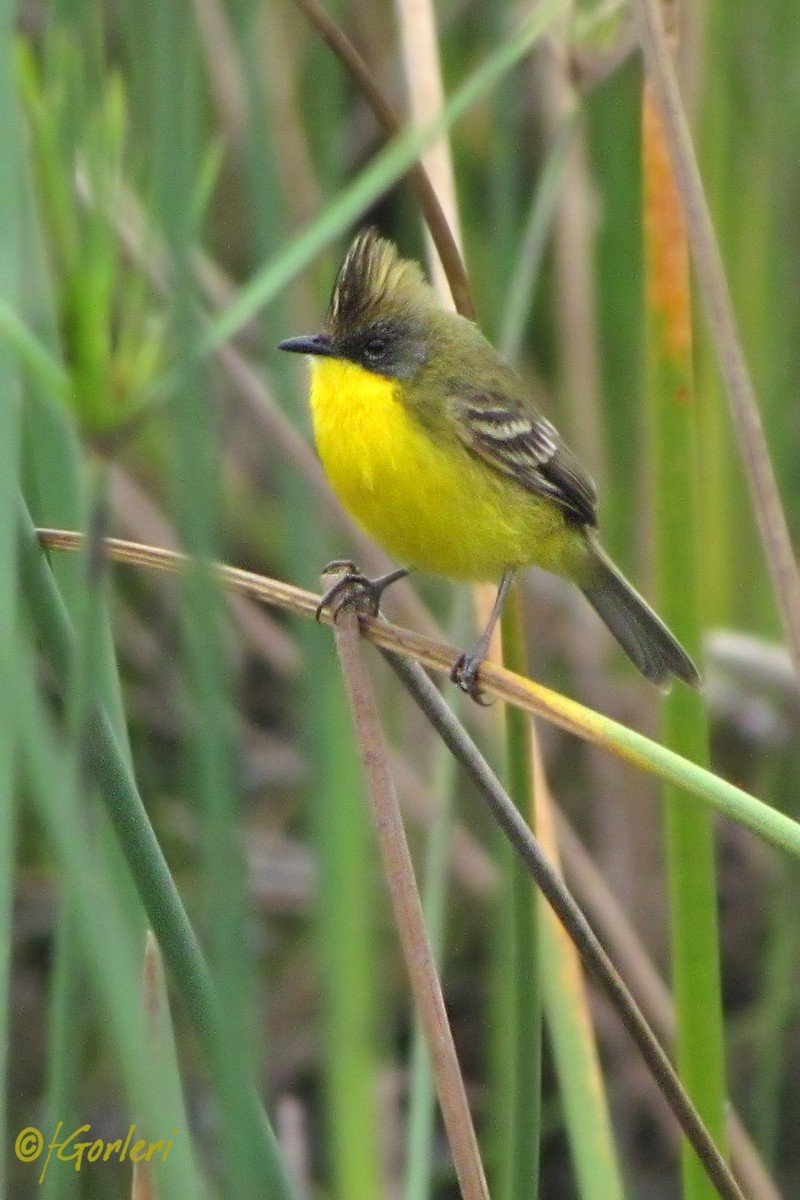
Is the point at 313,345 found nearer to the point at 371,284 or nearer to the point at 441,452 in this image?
the point at 371,284

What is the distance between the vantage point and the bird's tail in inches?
94.8

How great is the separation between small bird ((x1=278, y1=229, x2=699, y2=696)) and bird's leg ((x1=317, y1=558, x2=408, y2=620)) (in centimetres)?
2

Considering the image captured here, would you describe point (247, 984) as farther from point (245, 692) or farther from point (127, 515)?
point (245, 692)

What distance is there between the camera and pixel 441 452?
2398 millimetres

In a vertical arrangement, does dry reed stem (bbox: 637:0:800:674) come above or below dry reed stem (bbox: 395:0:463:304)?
below

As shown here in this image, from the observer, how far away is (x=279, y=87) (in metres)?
3.29

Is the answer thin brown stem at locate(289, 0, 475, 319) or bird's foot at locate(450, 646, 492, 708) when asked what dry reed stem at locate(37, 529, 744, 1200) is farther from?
thin brown stem at locate(289, 0, 475, 319)

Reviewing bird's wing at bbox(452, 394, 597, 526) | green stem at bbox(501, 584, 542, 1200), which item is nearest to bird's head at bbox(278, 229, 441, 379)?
bird's wing at bbox(452, 394, 597, 526)

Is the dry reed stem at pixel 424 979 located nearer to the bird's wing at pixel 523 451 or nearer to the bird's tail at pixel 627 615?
the bird's tail at pixel 627 615

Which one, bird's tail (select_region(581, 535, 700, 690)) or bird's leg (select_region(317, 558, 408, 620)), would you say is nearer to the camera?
bird's leg (select_region(317, 558, 408, 620))

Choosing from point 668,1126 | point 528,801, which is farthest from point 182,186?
point 668,1126

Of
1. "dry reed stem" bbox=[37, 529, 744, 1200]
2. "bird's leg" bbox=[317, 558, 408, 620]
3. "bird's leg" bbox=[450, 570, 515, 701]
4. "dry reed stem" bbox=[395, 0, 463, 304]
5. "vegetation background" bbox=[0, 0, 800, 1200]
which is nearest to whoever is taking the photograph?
"vegetation background" bbox=[0, 0, 800, 1200]

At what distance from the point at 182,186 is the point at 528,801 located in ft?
2.74

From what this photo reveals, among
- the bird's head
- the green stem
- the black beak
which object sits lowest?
the green stem
